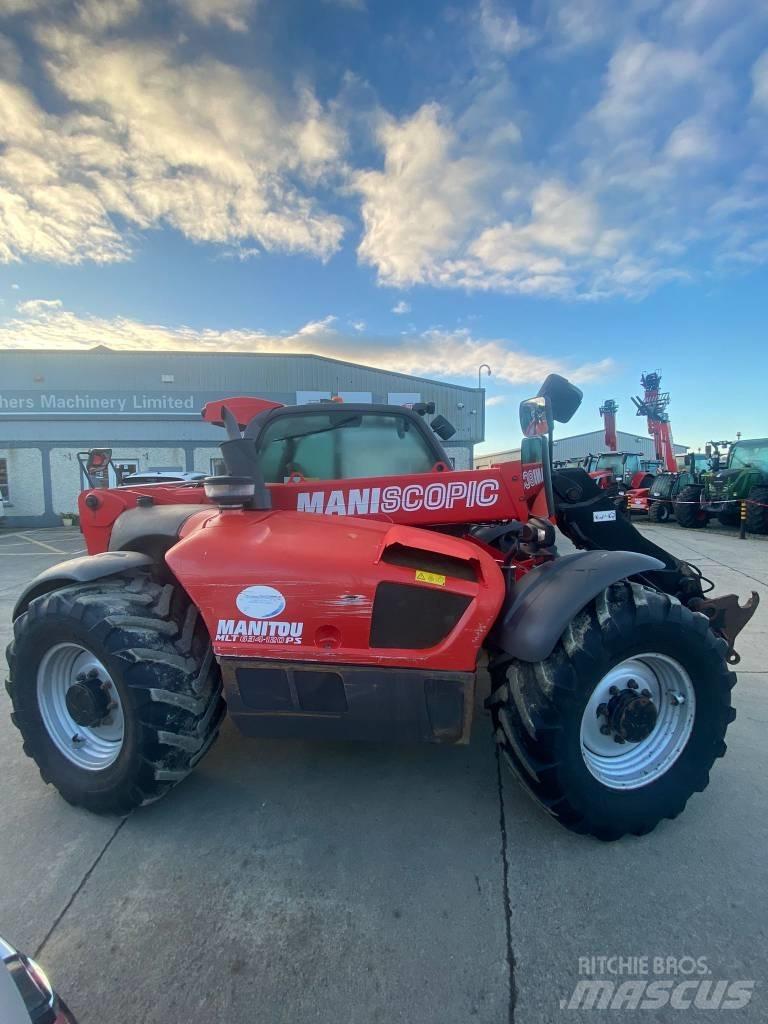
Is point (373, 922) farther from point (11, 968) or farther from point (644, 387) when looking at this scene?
point (644, 387)

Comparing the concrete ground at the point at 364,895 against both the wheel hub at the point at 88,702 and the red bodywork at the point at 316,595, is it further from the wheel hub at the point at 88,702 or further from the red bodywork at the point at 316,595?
the red bodywork at the point at 316,595

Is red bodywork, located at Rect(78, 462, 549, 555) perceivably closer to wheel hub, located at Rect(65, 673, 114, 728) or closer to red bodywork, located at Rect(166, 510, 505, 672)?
red bodywork, located at Rect(166, 510, 505, 672)

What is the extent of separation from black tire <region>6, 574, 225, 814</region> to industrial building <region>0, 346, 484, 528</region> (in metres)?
16.9

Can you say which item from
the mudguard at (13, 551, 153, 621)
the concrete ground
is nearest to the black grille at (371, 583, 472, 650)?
the concrete ground

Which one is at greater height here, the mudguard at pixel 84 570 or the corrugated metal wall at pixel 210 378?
the corrugated metal wall at pixel 210 378

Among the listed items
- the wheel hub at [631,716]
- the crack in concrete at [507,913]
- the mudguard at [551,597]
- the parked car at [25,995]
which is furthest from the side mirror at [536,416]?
the parked car at [25,995]

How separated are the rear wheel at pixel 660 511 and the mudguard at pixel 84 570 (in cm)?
1852

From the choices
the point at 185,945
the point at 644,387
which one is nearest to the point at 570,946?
the point at 185,945

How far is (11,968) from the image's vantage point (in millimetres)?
1057

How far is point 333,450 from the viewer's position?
3.17 metres

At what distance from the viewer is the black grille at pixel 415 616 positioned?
85.7 inches

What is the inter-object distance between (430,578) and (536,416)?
159 centimetres

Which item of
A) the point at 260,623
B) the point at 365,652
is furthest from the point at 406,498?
the point at 260,623

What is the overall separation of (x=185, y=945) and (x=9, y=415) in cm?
2298
